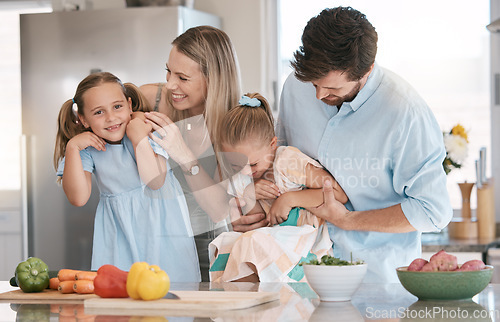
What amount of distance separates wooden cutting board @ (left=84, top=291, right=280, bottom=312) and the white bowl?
11 centimetres

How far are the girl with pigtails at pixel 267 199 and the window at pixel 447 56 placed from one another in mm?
1931

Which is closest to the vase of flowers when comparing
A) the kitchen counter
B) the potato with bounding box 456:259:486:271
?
the kitchen counter

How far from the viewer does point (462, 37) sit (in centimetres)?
372

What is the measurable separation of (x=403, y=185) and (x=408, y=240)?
20 cm

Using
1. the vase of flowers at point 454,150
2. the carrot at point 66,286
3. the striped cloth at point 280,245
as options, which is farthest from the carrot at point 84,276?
the vase of flowers at point 454,150

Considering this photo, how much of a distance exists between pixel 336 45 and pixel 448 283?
2.34 ft

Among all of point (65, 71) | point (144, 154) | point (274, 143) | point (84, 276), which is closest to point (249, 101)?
point (274, 143)

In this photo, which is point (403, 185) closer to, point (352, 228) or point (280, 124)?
point (352, 228)

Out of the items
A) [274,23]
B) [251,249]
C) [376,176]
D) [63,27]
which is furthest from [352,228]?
[274,23]

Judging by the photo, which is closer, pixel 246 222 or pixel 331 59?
pixel 331 59

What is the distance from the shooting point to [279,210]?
2.01 meters

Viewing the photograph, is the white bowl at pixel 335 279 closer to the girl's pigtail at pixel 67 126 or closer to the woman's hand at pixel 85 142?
the woman's hand at pixel 85 142

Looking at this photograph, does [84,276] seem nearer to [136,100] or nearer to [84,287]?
[84,287]

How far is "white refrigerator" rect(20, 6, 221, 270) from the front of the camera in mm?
3186
